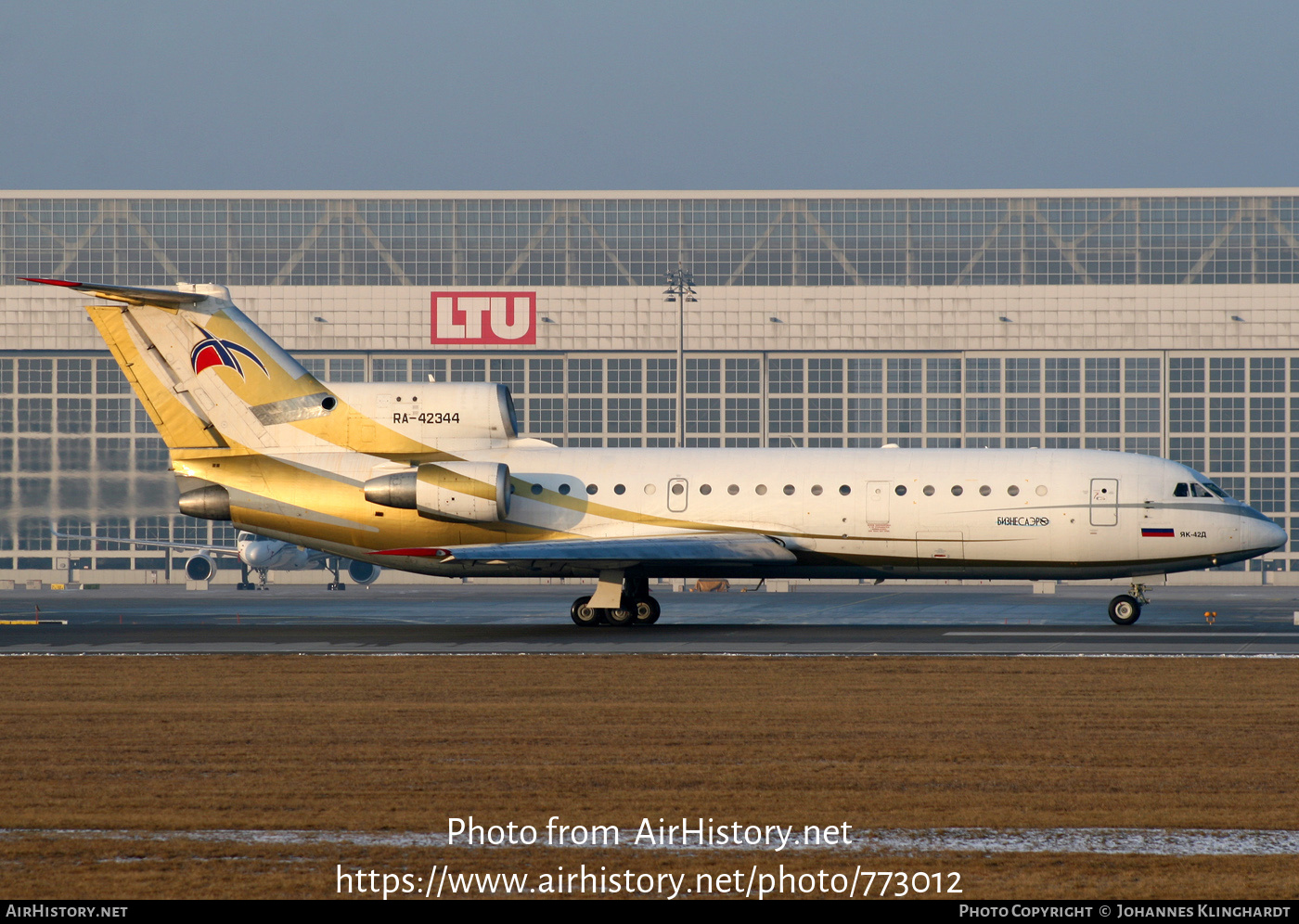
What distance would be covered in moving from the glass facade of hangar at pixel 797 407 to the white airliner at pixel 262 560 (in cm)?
484

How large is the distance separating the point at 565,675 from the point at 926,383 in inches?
2174

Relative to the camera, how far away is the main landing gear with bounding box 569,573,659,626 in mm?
31625

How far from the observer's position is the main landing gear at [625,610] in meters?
31.6

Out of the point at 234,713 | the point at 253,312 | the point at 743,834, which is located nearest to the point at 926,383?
the point at 253,312

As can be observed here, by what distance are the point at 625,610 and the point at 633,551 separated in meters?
2.19

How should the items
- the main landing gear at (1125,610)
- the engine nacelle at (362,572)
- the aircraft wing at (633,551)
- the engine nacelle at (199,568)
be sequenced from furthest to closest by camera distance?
1. the engine nacelle at (199,568)
2. the engine nacelle at (362,572)
3. the main landing gear at (1125,610)
4. the aircraft wing at (633,551)

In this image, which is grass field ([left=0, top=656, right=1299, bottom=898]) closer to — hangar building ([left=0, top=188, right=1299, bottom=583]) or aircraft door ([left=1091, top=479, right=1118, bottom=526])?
aircraft door ([left=1091, top=479, right=1118, bottom=526])

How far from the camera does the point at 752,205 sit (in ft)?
240

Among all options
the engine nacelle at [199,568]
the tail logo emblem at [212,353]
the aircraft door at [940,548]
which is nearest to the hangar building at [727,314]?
the engine nacelle at [199,568]

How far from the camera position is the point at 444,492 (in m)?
30.7

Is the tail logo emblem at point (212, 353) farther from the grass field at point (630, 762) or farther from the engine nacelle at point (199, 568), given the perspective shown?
the engine nacelle at point (199, 568)

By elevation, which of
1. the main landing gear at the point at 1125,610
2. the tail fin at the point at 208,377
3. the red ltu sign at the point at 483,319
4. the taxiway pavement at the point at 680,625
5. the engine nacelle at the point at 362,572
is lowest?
the engine nacelle at the point at 362,572

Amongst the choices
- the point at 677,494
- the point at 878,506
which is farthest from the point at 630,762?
the point at 878,506

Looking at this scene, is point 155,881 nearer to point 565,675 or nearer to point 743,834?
point 743,834
